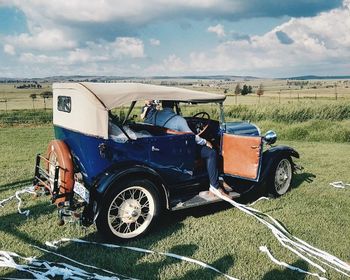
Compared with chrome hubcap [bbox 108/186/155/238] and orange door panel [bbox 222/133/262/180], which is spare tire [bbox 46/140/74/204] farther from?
orange door panel [bbox 222/133/262/180]

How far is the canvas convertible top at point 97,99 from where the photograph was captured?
5.48m

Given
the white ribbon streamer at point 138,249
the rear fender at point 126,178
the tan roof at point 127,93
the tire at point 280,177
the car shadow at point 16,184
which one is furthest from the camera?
the car shadow at point 16,184

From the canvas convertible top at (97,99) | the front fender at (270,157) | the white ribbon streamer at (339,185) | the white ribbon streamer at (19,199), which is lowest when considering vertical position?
the white ribbon streamer at (339,185)

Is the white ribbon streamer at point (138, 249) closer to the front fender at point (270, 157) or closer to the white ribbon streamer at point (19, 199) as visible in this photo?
the white ribbon streamer at point (19, 199)

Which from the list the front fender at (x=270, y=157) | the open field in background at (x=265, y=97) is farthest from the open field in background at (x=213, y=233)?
the open field in background at (x=265, y=97)

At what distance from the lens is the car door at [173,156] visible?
5977mm

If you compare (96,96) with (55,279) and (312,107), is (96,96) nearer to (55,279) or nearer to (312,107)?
(55,279)

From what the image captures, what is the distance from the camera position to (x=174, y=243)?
5457 mm

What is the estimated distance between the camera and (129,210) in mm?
5543

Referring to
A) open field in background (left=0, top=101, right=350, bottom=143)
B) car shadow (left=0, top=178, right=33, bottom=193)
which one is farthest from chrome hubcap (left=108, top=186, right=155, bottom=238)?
open field in background (left=0, top=101, right=350, bottom=143)

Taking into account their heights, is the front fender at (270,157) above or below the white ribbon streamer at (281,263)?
above

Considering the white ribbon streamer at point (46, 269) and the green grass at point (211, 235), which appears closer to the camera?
the white ribbon streamer at point (46, 269)

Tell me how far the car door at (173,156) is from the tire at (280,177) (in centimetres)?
181

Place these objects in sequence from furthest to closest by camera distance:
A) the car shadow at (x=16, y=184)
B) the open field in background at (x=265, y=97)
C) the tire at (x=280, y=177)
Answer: the open field in background at (x=265, y=97), the car shadow at (x=16, y=184), the tire at (x=280, y=177)
